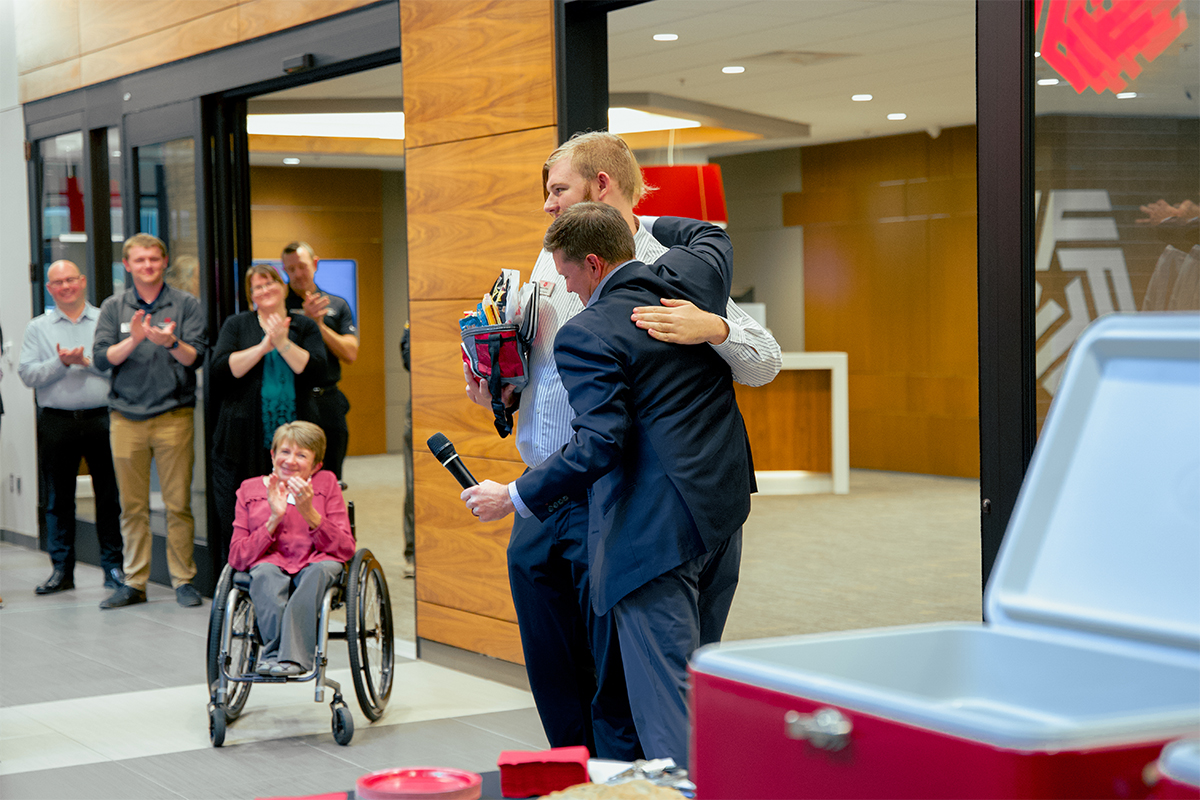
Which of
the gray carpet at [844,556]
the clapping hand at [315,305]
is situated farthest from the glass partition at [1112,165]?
the clapping hand at [315,305]

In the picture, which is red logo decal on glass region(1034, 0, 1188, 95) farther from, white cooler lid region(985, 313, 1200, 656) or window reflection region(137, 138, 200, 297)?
window reflection region(137, 138, 200, 297)

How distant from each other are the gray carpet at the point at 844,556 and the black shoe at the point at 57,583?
5.15 feet

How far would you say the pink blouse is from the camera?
152 inches

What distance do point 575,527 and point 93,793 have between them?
1535mm

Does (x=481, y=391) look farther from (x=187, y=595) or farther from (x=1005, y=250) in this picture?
(x=187, y=595)

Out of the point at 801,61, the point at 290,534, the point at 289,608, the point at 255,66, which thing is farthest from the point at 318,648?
the point at 801,61

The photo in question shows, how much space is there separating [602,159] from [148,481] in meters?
4.08

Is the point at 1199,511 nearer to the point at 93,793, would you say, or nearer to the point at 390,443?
the point at 93,793

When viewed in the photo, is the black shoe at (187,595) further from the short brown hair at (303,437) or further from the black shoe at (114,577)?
the short brown hair at (303,437)

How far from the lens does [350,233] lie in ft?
44.1

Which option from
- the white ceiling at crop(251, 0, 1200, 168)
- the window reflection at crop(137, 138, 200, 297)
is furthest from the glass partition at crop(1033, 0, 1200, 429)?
the window reflection at crop(137, 138, 200, 297)

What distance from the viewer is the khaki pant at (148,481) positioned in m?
5.95

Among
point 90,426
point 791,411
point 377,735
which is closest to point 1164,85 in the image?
point 377,735

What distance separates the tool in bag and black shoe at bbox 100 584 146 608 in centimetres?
379
